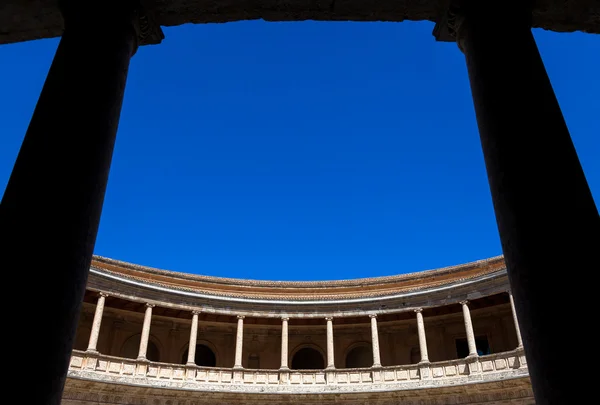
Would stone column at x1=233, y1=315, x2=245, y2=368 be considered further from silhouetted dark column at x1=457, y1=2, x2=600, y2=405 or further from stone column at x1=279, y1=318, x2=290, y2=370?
silhouetted dark column at x1=457, y1=2, x2=600, y2=405

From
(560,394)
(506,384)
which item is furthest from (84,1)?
(506,384)

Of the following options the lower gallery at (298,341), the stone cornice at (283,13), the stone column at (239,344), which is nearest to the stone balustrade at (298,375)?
the lower gallery at (298,341)

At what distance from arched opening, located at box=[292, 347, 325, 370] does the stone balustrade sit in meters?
3.91

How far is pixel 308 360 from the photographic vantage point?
27.1m

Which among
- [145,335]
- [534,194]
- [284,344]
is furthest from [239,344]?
[534,194]

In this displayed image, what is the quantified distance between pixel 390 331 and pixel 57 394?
25.0 meters

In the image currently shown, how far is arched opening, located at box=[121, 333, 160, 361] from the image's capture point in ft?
82.2

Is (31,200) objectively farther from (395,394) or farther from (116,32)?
(395,394)

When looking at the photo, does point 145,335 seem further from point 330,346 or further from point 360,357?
point 360,357

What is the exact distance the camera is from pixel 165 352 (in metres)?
25.8

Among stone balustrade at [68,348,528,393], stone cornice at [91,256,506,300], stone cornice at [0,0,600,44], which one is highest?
stone cornice at [91,256,506,300]

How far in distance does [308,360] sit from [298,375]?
4.27m

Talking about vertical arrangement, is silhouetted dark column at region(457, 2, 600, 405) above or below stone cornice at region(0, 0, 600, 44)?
below

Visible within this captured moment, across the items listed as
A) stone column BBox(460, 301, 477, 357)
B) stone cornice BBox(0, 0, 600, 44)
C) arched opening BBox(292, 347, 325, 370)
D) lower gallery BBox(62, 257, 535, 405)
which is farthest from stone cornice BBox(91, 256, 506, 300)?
stone cornice BBox(0, 0, 600, 44)
